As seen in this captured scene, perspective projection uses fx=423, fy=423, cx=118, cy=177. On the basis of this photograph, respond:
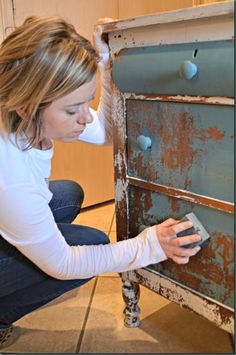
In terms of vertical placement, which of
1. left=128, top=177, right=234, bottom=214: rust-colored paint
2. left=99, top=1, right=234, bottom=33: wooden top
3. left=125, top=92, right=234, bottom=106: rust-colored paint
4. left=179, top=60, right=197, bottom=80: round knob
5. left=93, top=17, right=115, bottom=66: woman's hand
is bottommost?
left=128, top=177, right=234, bottom=214: rust-colored paint

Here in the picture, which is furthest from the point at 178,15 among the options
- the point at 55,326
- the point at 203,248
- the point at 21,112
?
the point at 55,326

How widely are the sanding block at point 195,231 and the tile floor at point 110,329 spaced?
335 mm

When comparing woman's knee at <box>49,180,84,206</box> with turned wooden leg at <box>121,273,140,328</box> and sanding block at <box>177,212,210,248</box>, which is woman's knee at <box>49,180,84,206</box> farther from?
sanding block at <box>177,212,210,248</box>

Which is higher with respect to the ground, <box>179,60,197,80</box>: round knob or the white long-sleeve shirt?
<box>179,60,197,80</box>: round knob

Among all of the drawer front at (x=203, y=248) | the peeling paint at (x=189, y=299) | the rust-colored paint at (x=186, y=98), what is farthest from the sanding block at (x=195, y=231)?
the rust-colored paint at (x=186, y=98)

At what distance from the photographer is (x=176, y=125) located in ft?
2.76

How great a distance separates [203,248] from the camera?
850mm

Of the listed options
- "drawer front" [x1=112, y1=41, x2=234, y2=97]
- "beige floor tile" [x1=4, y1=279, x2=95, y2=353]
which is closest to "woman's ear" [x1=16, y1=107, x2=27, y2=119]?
"drawer front" [x1=112, y1=41, x2=234, y2=97]

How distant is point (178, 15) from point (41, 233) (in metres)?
0.48

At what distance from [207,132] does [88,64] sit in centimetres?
26

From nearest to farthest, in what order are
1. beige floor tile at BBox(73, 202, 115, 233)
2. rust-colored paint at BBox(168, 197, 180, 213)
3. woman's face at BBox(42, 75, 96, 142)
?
woman's face at BBox(42, 75, 96, 142), rust-colored paint at BBox(168, 197, 180, 213), beige floor tile at BBox(73, 202, 115, 233)

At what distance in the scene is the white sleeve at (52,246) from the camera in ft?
2.63

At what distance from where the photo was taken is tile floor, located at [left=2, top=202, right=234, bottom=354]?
1042 mm

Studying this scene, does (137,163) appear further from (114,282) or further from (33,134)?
(114,282)
